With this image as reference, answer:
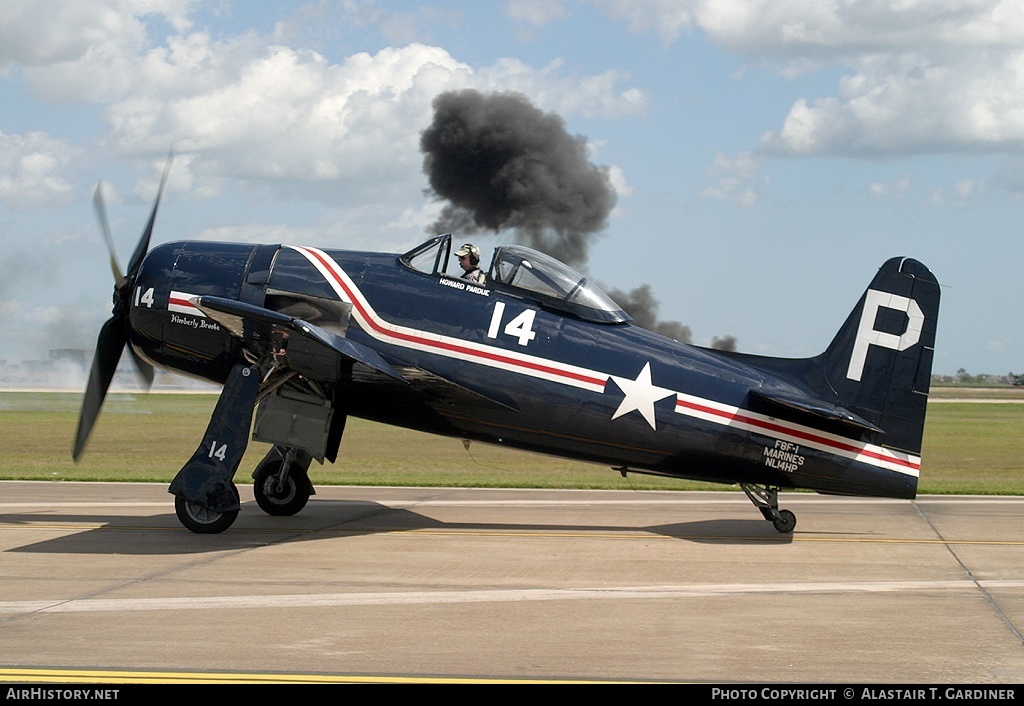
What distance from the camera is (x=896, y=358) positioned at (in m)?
11.7

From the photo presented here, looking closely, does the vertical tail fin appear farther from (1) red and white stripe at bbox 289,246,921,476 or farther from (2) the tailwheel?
(2) the tailwheel

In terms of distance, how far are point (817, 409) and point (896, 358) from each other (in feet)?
4.16

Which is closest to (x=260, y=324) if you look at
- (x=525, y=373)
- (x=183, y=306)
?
(x=183, y=306)

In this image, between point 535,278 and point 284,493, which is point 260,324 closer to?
point 535,278

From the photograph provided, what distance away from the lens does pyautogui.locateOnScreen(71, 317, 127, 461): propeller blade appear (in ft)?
40.4

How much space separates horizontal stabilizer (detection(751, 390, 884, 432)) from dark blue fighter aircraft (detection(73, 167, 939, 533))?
24mm

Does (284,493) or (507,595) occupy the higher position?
(507,595)

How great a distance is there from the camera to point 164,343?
12.2 metres

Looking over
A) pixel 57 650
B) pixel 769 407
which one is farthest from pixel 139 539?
pixel 769 407

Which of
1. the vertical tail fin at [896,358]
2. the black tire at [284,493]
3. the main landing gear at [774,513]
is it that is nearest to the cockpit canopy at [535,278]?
the main landing gear at [774,513]

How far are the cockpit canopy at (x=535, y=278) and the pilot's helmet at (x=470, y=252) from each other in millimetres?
135

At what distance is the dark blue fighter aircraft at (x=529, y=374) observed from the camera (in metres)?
11.5

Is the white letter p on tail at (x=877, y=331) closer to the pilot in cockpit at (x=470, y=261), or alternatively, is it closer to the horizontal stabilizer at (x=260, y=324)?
the pilot in cockpit at (x=470, y=261)
